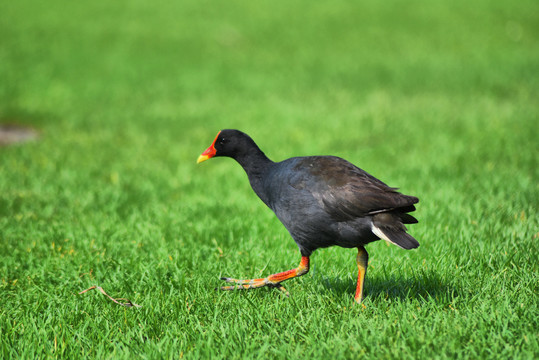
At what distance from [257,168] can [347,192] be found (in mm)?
858

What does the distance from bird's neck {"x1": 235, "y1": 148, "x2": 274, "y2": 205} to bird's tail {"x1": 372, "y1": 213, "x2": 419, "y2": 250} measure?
91 centimetres

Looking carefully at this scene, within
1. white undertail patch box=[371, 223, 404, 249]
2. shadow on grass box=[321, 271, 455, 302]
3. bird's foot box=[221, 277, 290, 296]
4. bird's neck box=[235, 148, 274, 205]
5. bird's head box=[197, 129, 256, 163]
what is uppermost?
bird's head box=[197, 129, 256, 163]

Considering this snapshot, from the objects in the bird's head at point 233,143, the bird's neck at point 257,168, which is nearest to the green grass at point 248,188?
the bird's neck at point 257,168

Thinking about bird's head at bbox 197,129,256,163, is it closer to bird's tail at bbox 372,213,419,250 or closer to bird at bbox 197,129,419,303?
bird at bbox 197,129,419,303

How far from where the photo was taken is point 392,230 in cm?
340

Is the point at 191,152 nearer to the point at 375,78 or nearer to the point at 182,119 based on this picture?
the point at 182,119

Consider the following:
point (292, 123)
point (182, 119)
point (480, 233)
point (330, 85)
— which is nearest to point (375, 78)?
point (330, 85)

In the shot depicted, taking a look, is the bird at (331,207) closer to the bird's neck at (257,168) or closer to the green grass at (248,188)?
the bird's neck at (257,168)

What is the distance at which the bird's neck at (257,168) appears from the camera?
4.04 m

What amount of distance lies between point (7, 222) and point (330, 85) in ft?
30.5

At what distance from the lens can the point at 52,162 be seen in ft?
26.8

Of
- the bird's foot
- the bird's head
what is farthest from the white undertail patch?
the bird's head

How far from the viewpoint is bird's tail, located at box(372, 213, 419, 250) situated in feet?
10.8

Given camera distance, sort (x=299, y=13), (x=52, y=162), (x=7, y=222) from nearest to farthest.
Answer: (x=7, y=222)
(x=52, y=162)
(x=299, y=13)
